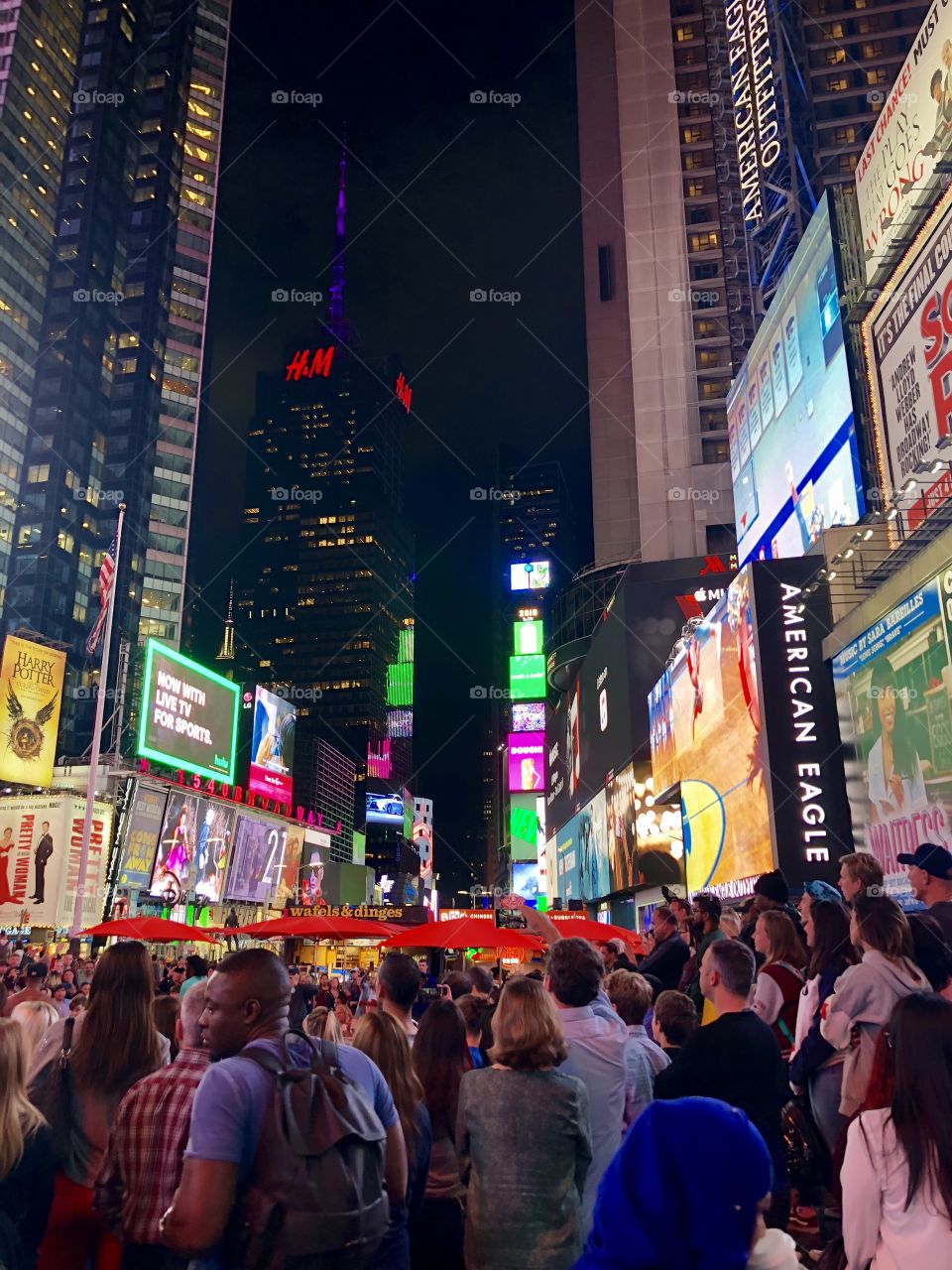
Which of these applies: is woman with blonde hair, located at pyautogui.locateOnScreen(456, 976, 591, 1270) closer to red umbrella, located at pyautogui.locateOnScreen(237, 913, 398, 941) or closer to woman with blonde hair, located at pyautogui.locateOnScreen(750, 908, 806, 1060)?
woman with blonde hair, located at pyautogui.locateOnScreen(750, 908, 806, 1060)

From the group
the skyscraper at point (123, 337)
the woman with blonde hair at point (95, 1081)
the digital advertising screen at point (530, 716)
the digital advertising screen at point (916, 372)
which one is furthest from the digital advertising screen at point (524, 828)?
the woman with blonde hair at point (95, 1081)

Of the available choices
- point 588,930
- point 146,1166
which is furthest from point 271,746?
point 146,1166

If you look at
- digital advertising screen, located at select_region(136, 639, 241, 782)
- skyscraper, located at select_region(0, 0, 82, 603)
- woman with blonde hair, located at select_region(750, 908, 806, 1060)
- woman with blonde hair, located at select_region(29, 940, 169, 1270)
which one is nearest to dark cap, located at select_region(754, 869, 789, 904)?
woman with blonde hair, located at select_region(750, 908, 806, 1060)

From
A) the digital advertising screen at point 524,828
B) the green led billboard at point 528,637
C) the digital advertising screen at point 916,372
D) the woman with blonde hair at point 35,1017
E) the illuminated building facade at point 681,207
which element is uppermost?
the illuminated building facade at point 681,207

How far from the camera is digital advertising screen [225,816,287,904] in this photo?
58.5m

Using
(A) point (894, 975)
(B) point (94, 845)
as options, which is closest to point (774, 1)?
(A) point (894, 975)

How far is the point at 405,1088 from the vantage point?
14.0 feet

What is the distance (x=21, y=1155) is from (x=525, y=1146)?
1.81 meters

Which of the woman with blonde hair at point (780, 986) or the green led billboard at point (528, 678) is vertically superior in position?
the green led billboard at point (528, 678)

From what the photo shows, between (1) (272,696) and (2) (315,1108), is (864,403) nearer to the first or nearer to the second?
(2) (315,1108)

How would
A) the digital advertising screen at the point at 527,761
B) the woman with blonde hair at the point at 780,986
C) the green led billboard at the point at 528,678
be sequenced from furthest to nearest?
the digital advertising screen at the point at 527,761 → the green led billboard at the point at 528,678 → the woman with blonde hair at the point at 780,986

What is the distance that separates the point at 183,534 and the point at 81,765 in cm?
4578

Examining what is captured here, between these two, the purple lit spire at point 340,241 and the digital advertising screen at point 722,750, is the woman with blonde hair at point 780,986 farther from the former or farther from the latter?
the purple lit spire at point 340,241

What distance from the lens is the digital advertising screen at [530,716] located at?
298ft
